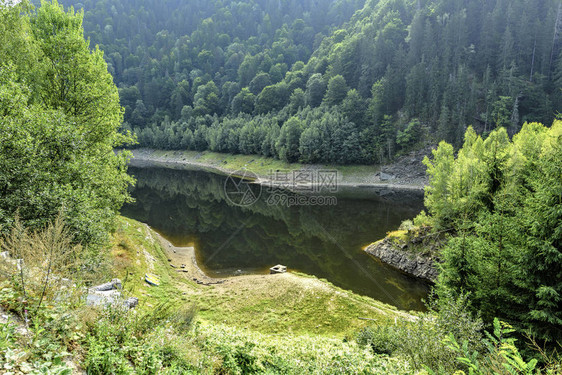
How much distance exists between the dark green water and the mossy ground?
412cm

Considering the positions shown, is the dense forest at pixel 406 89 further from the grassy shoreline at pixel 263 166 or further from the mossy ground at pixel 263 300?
the mossy ground at pixel 263 300

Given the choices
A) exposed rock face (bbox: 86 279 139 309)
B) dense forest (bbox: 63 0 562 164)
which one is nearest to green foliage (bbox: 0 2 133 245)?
exposed rock face (bbox: 86 279 139 309)

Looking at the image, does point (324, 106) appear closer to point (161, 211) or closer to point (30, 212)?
point (161, 211)

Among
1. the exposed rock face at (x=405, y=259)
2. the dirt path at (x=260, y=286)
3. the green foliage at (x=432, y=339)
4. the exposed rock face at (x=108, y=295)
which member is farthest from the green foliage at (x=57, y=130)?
the exposed rock face at (x=405, y=259)

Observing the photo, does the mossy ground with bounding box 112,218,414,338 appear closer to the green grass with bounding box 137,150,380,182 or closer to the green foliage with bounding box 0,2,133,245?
the green foliage with bounding box 0,2,133,245

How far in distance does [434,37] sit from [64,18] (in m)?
119

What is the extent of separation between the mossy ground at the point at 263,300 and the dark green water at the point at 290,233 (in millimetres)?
4120

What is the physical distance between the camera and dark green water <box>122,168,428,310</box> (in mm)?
26875

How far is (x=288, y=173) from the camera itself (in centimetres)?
8219

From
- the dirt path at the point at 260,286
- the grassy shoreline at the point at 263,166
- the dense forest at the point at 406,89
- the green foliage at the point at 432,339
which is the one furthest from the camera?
the dense forest at the point at 406,89

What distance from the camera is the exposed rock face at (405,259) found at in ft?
87.8

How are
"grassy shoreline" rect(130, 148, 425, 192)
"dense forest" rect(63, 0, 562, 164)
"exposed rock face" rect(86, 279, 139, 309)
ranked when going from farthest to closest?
"dense forest" rect(63, 0, 562, 164) → "grassy shoreline" rect(130, 148, 425, 192) → "exposed rock face" rect(86, 279, 139, 309)

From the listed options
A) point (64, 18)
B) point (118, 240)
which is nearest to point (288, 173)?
point (118, 240)

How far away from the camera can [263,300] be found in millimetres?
20422
